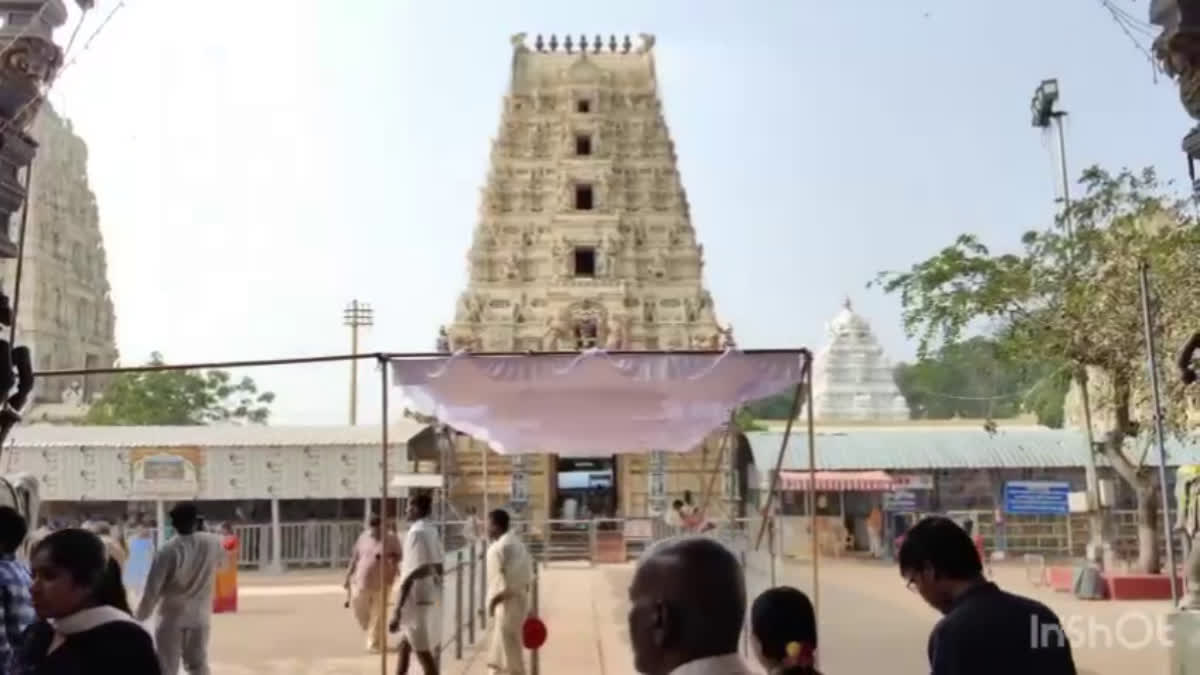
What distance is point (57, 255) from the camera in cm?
3984

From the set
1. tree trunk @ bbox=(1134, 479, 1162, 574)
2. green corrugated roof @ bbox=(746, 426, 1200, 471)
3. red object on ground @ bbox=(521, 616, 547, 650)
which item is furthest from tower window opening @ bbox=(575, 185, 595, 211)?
red object on ground @ bbox=(521, 616, 547, 650)

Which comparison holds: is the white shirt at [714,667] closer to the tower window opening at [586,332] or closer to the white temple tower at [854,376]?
the tower window opening at [586,332]

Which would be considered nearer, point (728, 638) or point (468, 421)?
point (728, 638)

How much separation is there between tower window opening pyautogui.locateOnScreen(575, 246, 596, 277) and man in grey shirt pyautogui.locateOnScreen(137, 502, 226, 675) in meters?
24.4

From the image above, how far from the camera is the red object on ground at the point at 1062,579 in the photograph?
15445mm

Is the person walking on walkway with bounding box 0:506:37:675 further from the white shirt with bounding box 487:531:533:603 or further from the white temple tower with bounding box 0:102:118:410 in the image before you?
the white temple tower with bounding box 0:102:118:410

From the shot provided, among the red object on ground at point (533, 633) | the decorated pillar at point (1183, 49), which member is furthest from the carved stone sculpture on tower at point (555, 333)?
the decorated pillar at point (1183, 49)

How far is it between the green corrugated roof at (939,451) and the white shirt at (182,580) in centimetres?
1743

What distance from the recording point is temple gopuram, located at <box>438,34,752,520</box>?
Result: 2798 centimetres

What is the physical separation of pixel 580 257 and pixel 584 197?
182cm

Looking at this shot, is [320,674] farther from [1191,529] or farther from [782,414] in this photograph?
[782,414]

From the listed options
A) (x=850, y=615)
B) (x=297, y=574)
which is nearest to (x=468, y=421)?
(x=850, y=615)

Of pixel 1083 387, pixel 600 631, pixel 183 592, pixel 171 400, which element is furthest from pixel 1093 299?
pixel 171 400

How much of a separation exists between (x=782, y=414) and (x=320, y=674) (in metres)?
50.1
